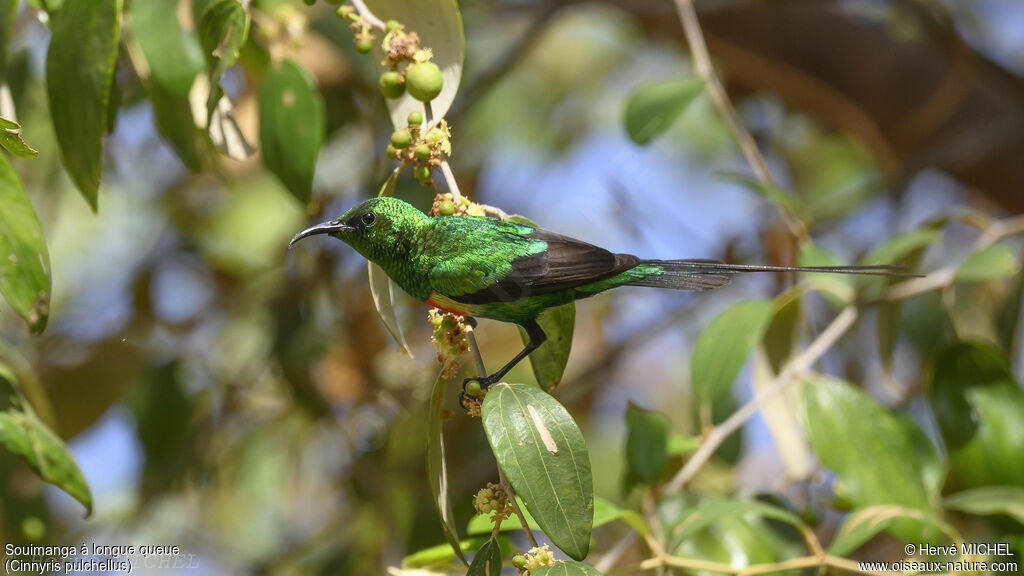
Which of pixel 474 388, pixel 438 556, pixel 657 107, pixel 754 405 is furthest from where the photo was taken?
pixel 657 107

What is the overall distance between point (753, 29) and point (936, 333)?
1636 mm

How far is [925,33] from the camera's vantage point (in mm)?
3475

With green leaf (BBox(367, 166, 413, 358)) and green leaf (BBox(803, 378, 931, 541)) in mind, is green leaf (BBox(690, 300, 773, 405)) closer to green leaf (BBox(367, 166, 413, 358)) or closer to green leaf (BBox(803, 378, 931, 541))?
green leaf (BBox(803, 378, 931, 541))

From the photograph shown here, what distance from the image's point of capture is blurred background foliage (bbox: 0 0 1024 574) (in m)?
2.00

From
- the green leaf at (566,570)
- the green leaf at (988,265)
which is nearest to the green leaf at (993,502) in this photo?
the green leaf at (988,265)

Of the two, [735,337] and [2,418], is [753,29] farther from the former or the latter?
[2,418]

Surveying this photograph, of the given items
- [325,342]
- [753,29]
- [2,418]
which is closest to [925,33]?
[753,29]

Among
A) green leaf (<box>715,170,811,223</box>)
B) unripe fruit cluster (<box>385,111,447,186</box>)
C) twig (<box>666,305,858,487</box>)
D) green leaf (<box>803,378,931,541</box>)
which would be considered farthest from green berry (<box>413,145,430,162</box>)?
green leaf (<box>803,378,931,541</box>)

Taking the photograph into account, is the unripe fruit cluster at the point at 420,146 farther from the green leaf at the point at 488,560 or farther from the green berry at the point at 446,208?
the green leaf at the point at 488,560

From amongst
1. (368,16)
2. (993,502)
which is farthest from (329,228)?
(993,502)

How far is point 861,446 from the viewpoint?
76.5 inches

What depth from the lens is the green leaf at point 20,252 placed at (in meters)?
1.28

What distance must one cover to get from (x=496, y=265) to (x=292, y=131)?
0.52m

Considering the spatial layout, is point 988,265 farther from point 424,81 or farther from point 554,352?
point 424,81
